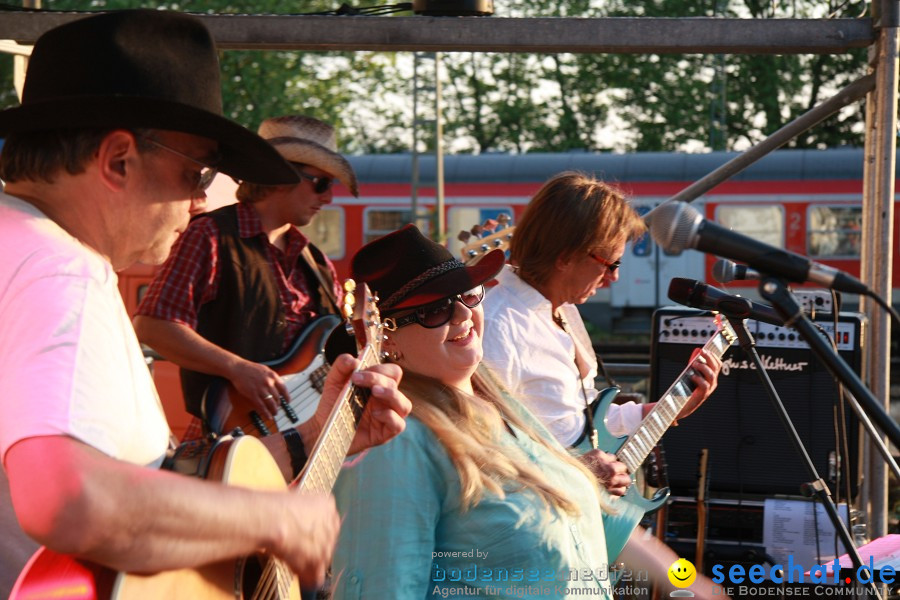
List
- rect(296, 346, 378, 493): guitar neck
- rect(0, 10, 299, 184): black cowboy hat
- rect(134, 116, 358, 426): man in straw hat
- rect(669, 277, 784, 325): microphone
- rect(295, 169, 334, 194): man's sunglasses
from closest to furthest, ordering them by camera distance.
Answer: rect(0, 10, 299, 184): black cowboy hat < rect(296, 346, 378, 493): guitar neck < rect(669, 277, 784, 325): microphone < rect(134, 116, 358, 426): man in straw hat < rect(295, 169, 334, 194): man's sunglasses

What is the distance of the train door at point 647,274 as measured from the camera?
19.5m

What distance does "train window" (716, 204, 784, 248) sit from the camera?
1830 cm

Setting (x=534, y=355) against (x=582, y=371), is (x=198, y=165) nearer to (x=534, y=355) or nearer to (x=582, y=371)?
(x=534, y=355)

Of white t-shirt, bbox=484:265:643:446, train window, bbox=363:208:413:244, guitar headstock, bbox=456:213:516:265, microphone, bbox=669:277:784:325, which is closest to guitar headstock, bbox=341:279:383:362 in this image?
white t-shirt, bbox=484:265:643:446

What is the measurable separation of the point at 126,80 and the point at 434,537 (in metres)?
1.18

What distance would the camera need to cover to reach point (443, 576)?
237 centimetres

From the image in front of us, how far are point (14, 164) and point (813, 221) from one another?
17814 millimetres

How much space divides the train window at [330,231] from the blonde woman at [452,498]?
16.3 m

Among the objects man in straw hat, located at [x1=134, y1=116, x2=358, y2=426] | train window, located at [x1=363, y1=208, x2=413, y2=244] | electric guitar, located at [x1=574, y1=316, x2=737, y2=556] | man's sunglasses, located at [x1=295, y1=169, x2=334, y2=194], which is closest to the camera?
electric guitar, located at [x1=574, y1=316, x2=737, y2=556]

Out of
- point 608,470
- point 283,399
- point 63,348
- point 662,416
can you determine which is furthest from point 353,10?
point 63,348

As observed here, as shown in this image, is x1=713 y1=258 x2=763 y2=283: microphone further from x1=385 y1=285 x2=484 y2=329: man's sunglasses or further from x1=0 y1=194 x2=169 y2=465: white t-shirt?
x1=0 y1=194 x2=169 y2=465: white t-shirt

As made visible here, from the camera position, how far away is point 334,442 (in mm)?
2115

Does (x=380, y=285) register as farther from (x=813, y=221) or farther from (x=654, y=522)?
(x=813, y=221)

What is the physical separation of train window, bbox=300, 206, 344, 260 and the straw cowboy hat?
14.1 meters
